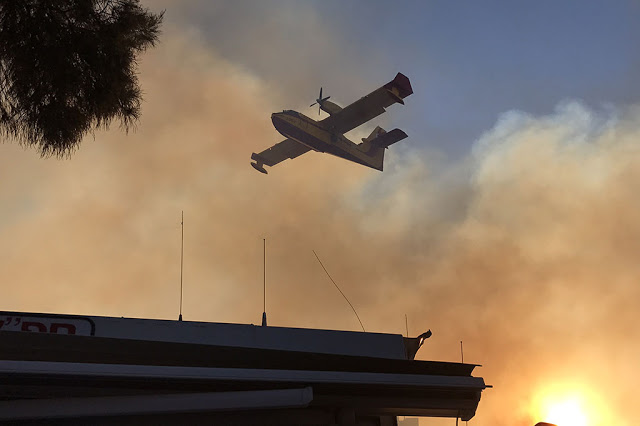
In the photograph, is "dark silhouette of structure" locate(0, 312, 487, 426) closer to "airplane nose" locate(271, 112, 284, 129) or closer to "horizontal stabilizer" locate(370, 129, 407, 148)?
"airplane nose" locate(271, 112, 284, 129)

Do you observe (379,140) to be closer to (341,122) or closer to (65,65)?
(341,122)

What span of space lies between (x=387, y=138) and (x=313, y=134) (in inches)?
554

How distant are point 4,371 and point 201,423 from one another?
1.60m

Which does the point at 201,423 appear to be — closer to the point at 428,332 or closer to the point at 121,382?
the point at 121,382

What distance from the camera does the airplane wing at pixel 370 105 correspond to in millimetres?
55281

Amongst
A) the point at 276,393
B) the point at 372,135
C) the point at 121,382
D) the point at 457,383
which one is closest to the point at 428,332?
the point at 457,383

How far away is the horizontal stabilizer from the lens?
67188 millimetres

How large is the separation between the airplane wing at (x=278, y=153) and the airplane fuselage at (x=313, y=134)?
22.9ft

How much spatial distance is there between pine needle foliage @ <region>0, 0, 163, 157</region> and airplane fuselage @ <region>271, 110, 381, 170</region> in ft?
140

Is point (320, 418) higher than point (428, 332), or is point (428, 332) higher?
point (428, 332)

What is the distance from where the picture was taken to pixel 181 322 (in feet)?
25.7

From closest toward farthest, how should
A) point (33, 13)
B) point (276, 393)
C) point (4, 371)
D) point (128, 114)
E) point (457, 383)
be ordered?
1. point (4, 371)
2. point (276, 393)
3. point (457, 383)
4. point (33, 13)
5. point (128, 114)

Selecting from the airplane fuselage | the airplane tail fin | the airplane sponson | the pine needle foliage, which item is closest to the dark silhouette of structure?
the pine needle foliage

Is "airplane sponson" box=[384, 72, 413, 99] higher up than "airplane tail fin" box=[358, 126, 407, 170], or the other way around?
"airplane tail fin" box=[358, 126, 407, 170]
